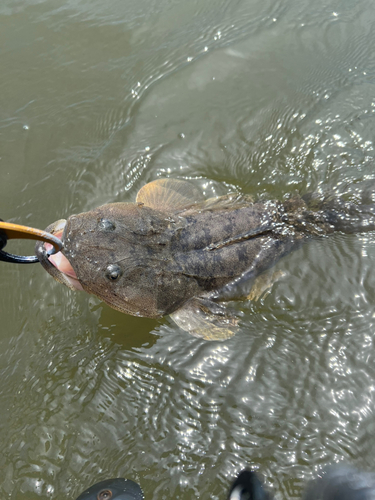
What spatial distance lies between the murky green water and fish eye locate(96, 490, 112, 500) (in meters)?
0.23

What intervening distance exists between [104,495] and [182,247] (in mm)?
2351

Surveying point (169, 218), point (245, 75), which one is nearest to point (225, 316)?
point (169, 218)

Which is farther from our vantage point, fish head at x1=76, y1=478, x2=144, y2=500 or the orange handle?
fish head at x1=76, y1=478, x2=144, y2=500

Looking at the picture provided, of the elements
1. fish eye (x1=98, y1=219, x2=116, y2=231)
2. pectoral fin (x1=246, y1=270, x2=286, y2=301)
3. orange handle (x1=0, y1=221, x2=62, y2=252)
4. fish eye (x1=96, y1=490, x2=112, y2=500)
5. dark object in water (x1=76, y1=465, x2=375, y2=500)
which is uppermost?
orange handle (x1=0, y1=221, x2=62, y2=252)

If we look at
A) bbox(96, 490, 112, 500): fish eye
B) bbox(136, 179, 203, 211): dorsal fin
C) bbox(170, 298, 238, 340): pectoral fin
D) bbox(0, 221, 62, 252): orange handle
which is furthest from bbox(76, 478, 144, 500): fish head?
→ bbox(136, 179, 203, 211): dorsal fin

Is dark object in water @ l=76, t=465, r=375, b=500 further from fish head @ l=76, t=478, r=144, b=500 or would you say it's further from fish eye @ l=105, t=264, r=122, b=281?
fish eye @ l=105, t=264, r=122, b=281

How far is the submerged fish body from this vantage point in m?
Result: 3.54

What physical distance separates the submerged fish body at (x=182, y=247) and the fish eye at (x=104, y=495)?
157 centimetres

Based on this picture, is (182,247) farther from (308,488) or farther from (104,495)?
(308,488)

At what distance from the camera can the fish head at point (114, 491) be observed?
3301 mm

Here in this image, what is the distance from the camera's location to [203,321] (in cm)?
404

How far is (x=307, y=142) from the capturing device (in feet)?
17.1

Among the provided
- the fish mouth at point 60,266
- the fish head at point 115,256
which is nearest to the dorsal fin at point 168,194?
the fish head at point 115,256

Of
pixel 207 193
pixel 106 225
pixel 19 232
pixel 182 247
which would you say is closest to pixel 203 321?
pixel 182 247
